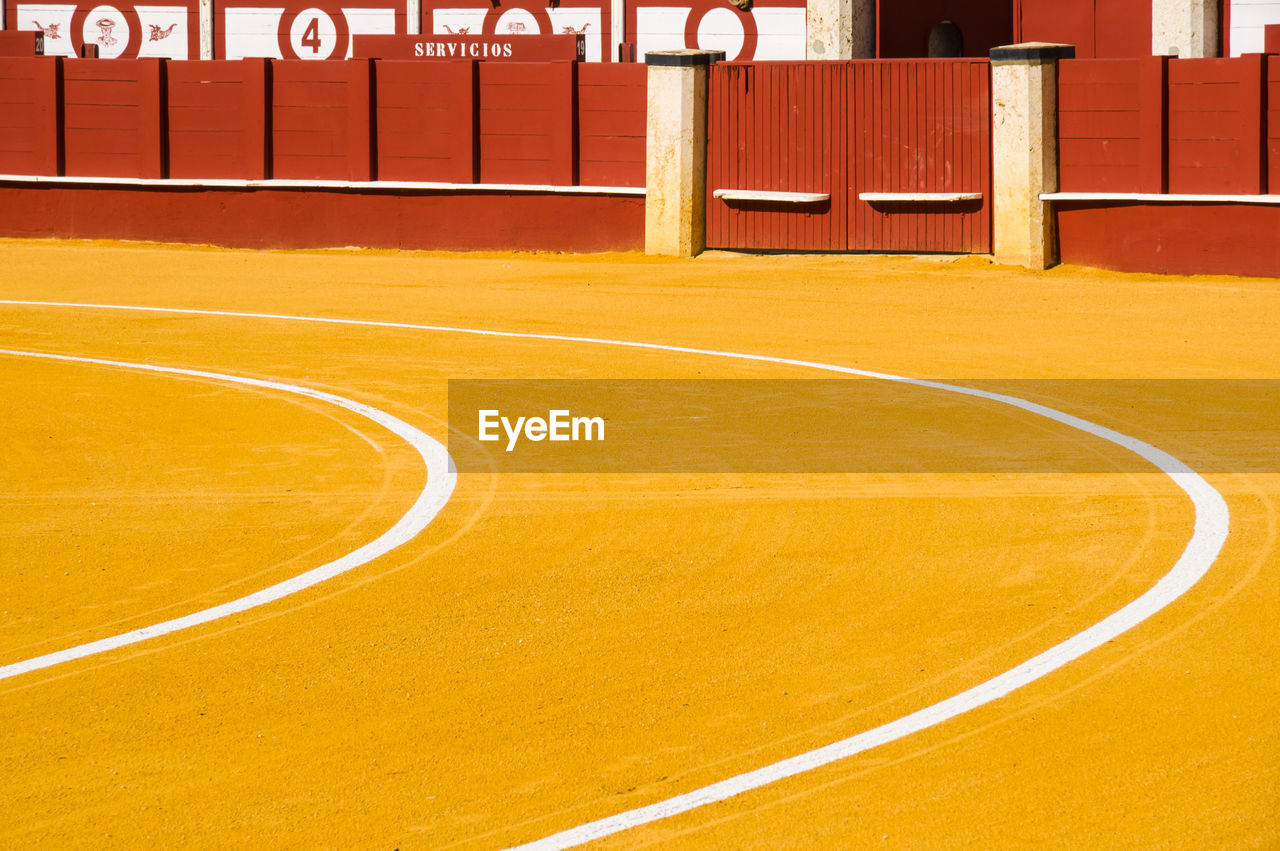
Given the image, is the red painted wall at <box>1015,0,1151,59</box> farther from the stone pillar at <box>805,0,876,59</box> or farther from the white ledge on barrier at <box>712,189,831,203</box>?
the white ledge on barrier at <box>712,189,831,203</box>

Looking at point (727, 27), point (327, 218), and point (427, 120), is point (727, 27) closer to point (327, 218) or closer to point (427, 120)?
point (427, 120)

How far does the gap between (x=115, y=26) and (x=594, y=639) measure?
32199 millimetres

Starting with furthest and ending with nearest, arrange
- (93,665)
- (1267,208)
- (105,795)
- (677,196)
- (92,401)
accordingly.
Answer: (677,196)
(1267,208)
(92,401)
(93,665)
(105,795)

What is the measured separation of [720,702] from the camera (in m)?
5.14

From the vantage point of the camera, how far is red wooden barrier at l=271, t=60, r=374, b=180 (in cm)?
2377

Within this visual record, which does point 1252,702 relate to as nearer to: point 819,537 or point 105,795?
point 819,537

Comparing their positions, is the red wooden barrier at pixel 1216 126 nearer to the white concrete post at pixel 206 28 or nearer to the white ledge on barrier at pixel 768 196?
the white ledge on barrier at pixel 768 196

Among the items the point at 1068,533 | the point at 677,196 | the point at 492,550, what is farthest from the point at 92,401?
the point at 677,196

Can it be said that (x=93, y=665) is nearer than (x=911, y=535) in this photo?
Yes

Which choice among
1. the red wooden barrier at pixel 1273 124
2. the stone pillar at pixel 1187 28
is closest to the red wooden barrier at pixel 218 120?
the red wooden barrier at pixel 1273 124

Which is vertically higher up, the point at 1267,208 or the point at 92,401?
the point at 1267,208

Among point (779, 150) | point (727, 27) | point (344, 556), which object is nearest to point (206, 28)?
point (727, 27)

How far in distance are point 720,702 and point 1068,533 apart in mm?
2540

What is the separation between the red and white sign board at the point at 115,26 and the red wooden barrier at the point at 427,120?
12.2 meters
